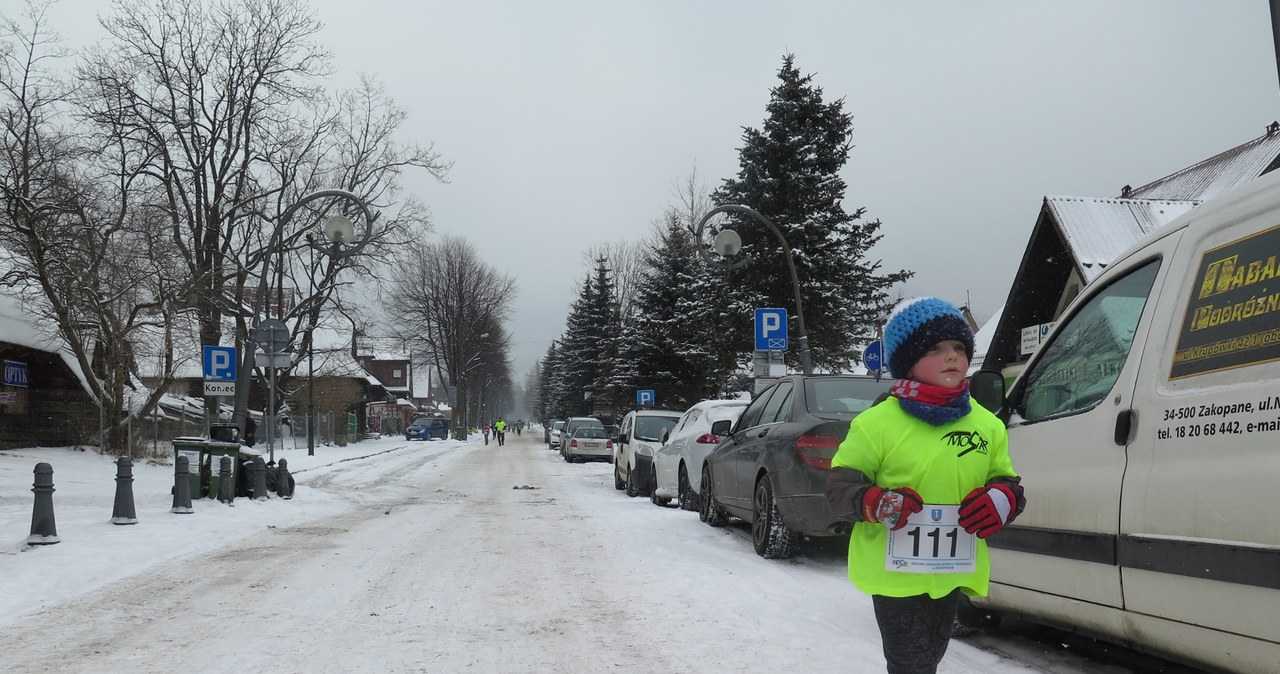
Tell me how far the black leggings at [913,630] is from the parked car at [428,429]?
200 feet

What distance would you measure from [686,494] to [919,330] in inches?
396

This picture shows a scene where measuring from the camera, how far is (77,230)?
1886 centimetres

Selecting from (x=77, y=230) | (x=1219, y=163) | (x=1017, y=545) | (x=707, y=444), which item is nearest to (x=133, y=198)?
(x=77, y=230)

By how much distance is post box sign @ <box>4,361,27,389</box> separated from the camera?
75.4 feet

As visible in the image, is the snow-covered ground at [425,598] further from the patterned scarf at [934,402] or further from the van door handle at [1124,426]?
the patterned scarf at [934,402]

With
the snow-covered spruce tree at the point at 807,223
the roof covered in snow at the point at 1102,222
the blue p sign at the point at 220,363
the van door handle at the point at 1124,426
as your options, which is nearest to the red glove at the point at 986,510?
the van door handle at the point at 1124,426

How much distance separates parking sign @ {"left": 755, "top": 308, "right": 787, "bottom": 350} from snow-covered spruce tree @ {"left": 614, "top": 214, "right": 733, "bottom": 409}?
60.0 ft

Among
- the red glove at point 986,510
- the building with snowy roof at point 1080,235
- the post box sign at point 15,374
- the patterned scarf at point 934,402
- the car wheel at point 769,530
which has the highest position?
the building with snowy roof at point 1080,235

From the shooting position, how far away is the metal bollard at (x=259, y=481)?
14.4 m

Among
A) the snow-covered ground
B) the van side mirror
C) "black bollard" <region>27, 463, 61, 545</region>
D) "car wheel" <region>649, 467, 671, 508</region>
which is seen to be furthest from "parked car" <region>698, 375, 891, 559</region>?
"black bollard" <region>27, 463, 61, 545</region>

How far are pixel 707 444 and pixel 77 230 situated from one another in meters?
14.2

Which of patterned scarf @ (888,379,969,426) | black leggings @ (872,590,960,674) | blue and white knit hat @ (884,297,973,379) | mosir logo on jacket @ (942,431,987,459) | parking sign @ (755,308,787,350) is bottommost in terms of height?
Answer: black leggings @ (872,590,960,674)

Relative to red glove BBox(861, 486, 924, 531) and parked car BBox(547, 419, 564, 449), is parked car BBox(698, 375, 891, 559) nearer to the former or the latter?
red glove BBox(861, 486, 924, 531)

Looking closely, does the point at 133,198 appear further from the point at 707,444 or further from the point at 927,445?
the point at 927,445
